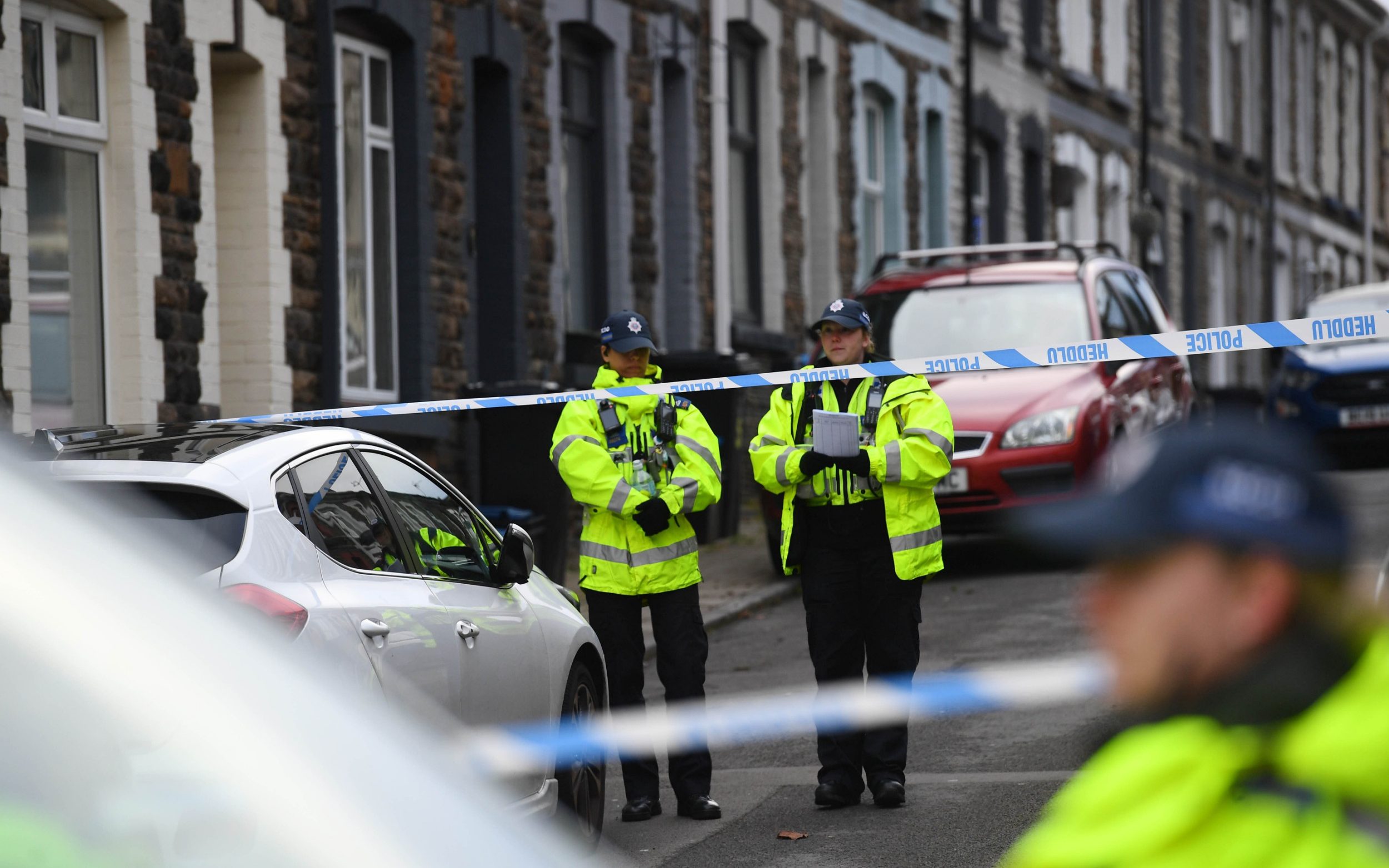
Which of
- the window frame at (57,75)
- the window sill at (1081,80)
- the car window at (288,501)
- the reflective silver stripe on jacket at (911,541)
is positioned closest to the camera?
the car window at (288,501)

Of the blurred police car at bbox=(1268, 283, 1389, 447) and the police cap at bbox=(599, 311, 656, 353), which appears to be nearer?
the police cap at bbox=(599, 311, 656, 353)

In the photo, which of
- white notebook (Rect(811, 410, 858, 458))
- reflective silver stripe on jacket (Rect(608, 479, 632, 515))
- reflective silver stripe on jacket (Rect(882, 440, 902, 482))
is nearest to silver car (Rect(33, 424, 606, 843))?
reflective silver stripe on jacket (Rect(608, 479, 632, 515))

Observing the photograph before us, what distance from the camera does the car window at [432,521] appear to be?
20.8 feet

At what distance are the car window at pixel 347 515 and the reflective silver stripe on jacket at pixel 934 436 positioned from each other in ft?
A: 7.37

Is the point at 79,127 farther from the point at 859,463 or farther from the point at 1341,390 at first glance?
Result: the point at 1341,390

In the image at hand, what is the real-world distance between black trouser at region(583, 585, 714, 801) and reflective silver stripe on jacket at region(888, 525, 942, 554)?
77 cm

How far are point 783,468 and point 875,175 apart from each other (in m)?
18.2

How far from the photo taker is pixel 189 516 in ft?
17.0

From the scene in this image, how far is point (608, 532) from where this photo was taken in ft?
25.2

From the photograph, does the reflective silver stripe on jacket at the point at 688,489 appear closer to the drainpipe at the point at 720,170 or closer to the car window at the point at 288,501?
the car window at the point at 288,501

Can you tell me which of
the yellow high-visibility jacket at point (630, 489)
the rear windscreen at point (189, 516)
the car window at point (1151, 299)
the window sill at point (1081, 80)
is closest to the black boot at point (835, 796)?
the yellow high-visibility jacket at point (630, 489)

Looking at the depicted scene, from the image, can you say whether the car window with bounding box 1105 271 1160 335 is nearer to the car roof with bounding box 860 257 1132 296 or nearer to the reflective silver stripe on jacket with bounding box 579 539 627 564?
the car roof with bounding box 860 257 1132 296

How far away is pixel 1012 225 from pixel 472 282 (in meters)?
15.3

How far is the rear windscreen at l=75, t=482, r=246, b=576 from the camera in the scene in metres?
5.11
